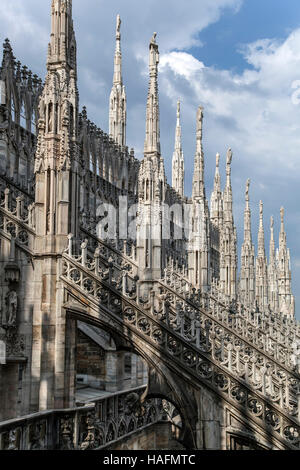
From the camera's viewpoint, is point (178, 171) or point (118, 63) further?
point (178, 171)

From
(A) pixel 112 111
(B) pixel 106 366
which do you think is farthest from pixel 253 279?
(B) pixel 106 366

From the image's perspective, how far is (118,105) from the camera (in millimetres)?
36844

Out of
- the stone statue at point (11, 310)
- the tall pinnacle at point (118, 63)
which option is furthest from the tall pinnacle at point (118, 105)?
the stone statue at point (11, 310)

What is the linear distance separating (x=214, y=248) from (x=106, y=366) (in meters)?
38.6

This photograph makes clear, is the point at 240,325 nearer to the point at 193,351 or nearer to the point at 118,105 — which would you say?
the point at 193,351

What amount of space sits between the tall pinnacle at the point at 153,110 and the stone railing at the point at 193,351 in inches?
315

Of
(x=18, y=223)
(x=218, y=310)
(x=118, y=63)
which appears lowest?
(x=218, y=310)

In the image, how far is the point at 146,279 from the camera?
63.7ft

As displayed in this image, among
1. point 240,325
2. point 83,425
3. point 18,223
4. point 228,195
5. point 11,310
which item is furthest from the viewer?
point 228,195

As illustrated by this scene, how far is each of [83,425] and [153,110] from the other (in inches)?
488

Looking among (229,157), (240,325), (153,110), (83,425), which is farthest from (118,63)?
(83,425)

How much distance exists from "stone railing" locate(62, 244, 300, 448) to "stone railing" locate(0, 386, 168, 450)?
7.13 feet

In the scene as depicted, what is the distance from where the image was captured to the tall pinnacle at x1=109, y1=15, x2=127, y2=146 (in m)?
36.1

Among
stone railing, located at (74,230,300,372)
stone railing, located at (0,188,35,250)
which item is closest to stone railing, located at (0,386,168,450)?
stone railing, located at (74,230,300,372)
